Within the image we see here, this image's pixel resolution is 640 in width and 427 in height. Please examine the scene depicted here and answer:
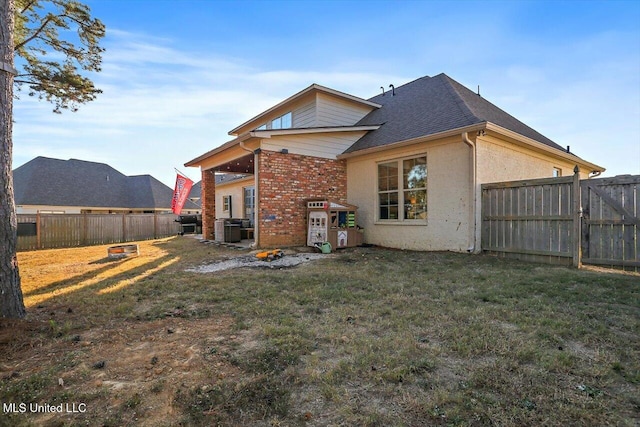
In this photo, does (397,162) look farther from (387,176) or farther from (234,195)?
(234,195)

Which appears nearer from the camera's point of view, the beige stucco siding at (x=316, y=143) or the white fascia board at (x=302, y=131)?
the white fascia board at (x=302, y=131)

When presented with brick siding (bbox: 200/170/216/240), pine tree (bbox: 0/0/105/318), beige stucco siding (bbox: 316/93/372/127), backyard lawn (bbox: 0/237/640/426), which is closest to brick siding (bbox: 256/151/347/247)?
beige stucco siding (bbox: 316/93/372/127)

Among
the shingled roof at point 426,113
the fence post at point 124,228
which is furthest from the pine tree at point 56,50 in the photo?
the shingled roof at point 426,113

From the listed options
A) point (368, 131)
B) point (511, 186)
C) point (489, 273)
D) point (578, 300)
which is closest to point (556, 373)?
point (578, 300)

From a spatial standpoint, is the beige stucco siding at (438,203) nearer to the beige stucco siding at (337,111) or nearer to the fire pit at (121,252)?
the beige stucco siding at (337,111)

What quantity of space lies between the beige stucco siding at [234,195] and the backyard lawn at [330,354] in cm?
1317

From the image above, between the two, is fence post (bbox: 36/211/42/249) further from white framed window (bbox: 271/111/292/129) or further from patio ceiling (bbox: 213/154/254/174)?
white framed window (bbox: 271/111/292/129)

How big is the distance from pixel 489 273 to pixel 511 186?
2.81 metres

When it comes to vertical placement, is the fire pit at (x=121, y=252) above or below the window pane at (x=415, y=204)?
below

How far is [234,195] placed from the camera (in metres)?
19.3

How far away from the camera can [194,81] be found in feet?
33.8

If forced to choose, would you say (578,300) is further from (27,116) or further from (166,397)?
(27,116)

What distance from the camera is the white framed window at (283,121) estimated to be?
13.2 meters

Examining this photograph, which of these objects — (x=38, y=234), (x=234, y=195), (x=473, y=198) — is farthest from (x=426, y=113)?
(x=38, y=234)
